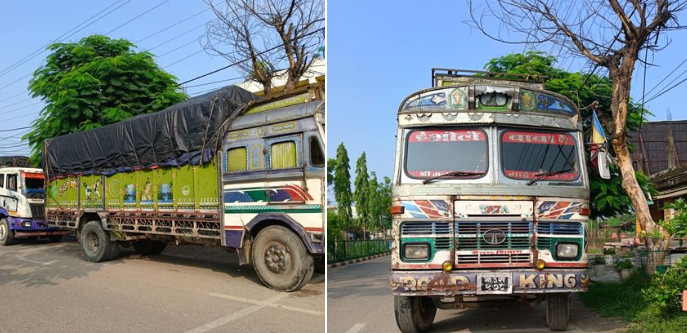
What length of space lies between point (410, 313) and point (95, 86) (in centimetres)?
1314

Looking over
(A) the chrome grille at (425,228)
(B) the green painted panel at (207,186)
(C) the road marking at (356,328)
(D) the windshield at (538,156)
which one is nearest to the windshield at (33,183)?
(B) the green painted panel at (207,186)

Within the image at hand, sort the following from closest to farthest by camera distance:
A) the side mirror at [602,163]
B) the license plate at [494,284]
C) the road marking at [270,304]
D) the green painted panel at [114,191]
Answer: the license plate at [494,284], the side mirror at [602,163], the road marking at [270,304], the green painted panel at [114,191]

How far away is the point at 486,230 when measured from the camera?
18.2ft

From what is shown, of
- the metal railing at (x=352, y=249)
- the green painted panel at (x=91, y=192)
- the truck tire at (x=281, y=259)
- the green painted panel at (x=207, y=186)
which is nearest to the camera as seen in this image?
the truck tire at (x=281, y=259)

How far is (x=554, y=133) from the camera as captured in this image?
19.7 feet

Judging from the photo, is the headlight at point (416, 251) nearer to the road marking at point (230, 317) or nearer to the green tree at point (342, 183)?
the road marking at point (230, 317)

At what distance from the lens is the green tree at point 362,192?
1307 inches

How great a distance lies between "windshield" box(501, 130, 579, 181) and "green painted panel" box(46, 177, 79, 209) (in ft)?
34.6

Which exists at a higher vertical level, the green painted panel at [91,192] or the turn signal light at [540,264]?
the green painted panel at [91,192]

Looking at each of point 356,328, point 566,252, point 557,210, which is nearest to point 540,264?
point 566,252

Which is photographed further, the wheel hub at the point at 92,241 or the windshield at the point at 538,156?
the wheel hub at the point at 92,241

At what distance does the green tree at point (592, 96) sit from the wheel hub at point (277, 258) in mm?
4655

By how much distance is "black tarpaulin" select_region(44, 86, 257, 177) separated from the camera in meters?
9.06

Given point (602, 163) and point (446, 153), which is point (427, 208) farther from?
point (602, 163)
